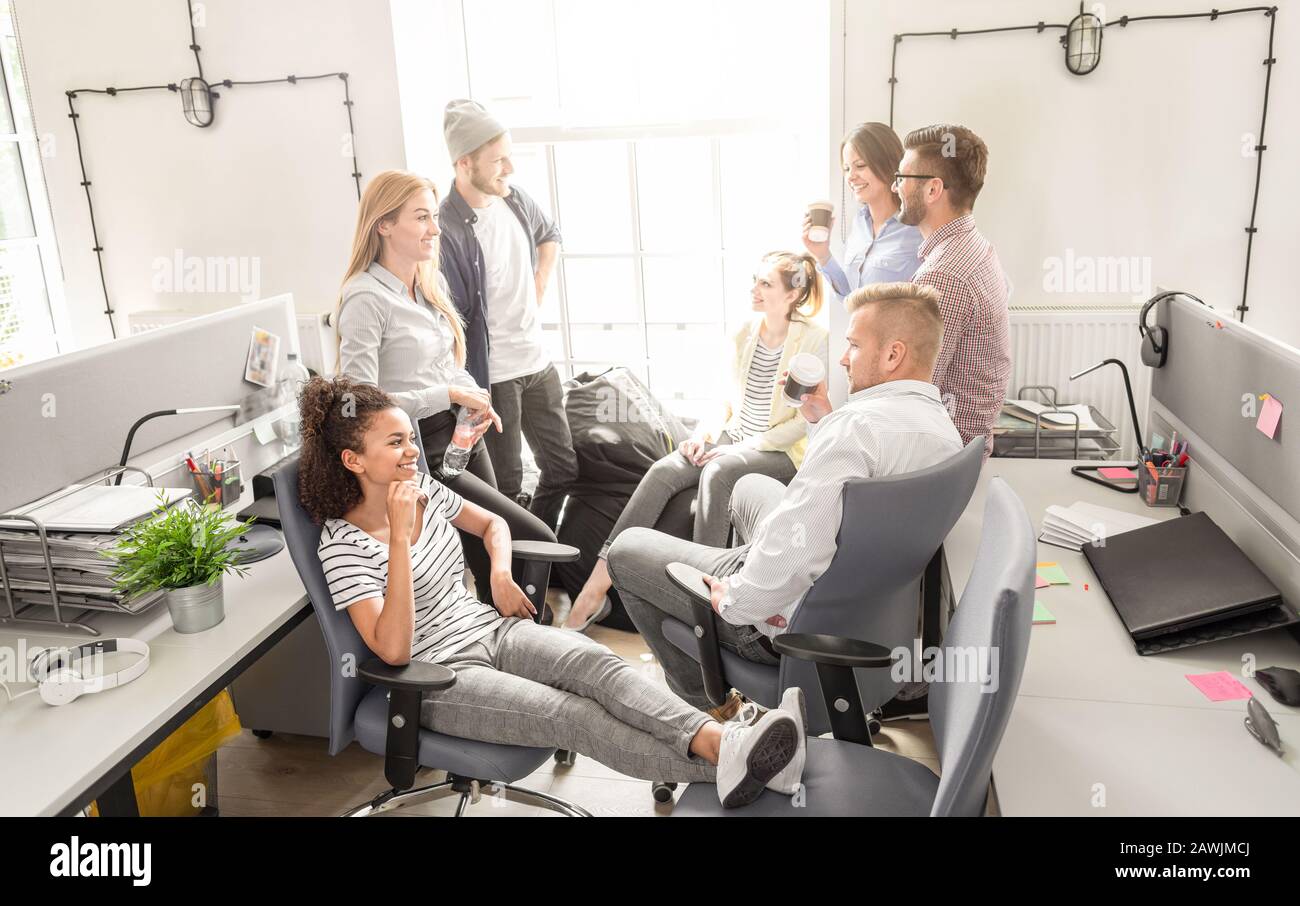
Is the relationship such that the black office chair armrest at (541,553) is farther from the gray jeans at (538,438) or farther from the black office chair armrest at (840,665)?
the gray jeans at (538,438)

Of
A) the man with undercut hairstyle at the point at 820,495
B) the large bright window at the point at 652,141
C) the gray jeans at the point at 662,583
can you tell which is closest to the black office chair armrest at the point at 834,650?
the man with undercut hairstyle at the point at 820,495

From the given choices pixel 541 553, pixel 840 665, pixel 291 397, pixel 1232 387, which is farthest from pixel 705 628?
pixel 291 397

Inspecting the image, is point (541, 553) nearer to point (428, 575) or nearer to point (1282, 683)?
point (428, 575)

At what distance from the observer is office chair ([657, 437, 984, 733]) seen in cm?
171

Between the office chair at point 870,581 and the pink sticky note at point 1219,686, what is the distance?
1.59ft

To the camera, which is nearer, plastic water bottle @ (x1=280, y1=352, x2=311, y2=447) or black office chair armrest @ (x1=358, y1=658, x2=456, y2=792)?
black office chair armrest @ (x1=358, y1=658, x2=456, y2=792)

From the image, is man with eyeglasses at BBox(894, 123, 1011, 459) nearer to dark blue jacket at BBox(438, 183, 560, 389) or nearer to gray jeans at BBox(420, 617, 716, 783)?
gray jeans at BBox(420, 617, 716, 783)

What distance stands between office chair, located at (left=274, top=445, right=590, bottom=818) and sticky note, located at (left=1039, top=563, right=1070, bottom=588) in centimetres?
108

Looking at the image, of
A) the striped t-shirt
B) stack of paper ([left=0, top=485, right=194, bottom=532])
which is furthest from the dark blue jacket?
stack of paper ([left=0, top=485, right=194, bottom=532])

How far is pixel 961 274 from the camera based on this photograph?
248 centimetres

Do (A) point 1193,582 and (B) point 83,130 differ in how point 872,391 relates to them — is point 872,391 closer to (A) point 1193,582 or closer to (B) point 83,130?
(A) point 1193,582

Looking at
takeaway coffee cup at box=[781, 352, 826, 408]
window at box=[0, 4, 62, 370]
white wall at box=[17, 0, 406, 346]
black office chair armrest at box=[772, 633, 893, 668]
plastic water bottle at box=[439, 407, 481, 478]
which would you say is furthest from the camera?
window at box=[0, 4, 62, 370]

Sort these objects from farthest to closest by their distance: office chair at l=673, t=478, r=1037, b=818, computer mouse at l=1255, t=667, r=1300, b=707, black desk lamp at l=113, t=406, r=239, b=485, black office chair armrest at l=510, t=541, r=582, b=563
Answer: black office chair armrest at l=510, t=541, r=582, b=563, black desk lamp at l=113, t=406, r=239, b=485, computer mouse at l=1255, t=667, r=1300, b=707, office chair at l=673, t=478, r=1037, b=818

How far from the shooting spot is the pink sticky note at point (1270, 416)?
1844 millimetres
